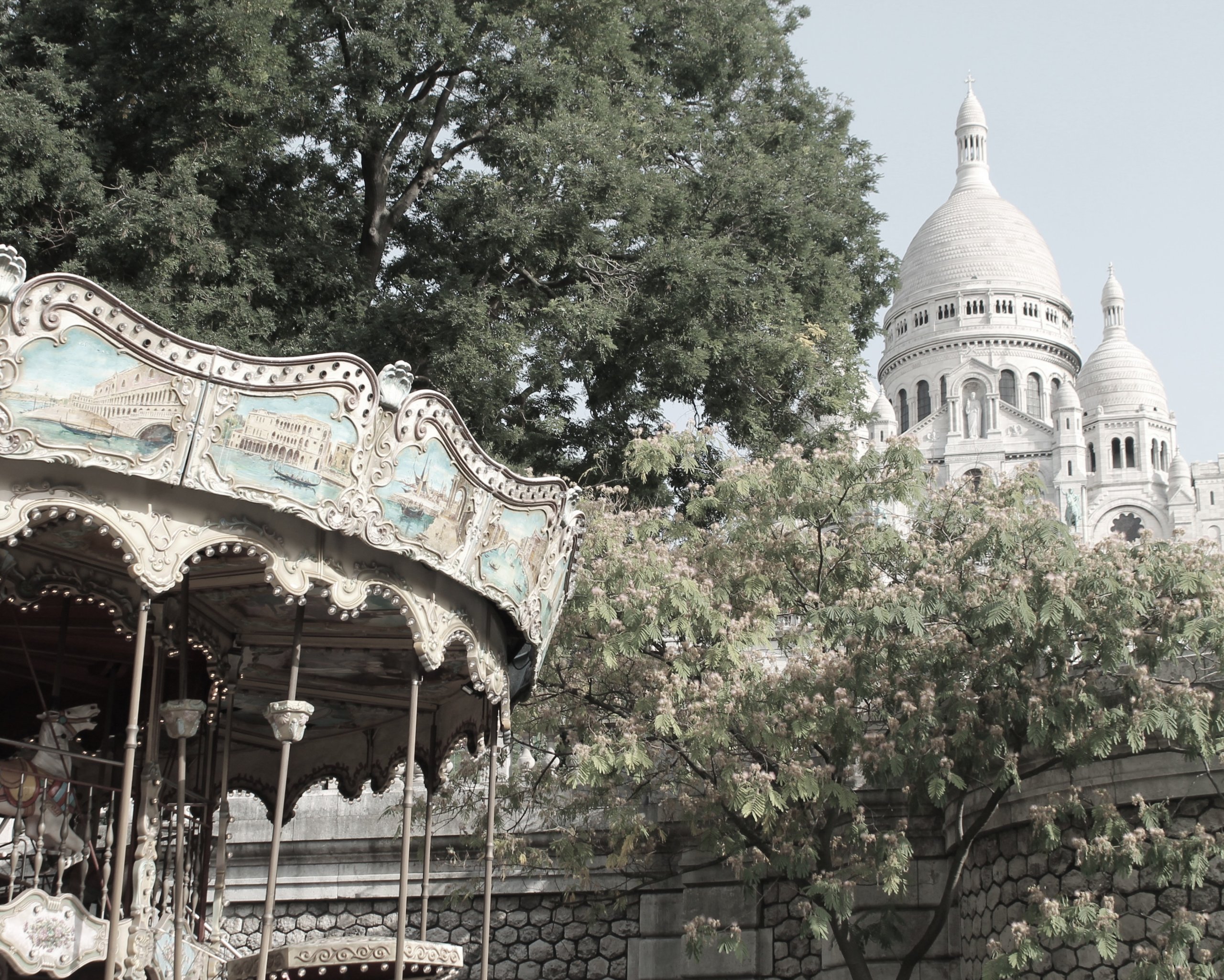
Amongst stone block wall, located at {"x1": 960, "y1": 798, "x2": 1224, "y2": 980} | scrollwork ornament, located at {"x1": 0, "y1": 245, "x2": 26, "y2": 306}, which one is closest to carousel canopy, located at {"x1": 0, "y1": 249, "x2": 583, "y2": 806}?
scrollwork ornament, located at {"x1": 0, "y1": 245, "x2": 26, "y2": 306}

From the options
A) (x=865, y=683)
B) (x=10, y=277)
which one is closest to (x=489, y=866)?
(x=865, y=683)

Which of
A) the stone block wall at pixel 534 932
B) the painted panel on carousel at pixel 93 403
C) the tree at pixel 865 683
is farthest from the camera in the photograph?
the stone block wall at pixel 534 932

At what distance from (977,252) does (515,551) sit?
10476 cm

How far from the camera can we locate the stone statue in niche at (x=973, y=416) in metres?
108

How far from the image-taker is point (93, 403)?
8875 millimetres

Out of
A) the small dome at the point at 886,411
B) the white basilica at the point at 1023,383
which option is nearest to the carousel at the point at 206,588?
the small dome at the point at 886,411

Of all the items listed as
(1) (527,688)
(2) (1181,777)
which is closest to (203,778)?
(1) (527,688)

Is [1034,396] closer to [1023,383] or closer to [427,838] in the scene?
[1023,383]

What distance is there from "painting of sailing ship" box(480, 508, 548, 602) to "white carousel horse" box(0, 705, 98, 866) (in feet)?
10.3

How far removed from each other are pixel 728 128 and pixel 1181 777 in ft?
39.0

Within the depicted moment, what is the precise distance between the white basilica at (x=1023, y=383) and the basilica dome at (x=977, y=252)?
95mm

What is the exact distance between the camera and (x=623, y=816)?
14.1 metres

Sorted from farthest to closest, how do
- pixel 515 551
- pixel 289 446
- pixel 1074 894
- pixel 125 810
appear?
pixel 1074 894 → pixel 515 551 → pixel 289 446 → pixel 125 810

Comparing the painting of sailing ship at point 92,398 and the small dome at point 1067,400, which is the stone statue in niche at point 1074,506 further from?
the painting of sailing ship at point 92,398
